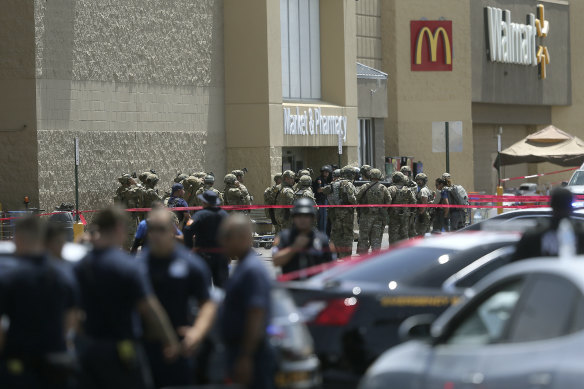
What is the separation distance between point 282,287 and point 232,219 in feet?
4.55

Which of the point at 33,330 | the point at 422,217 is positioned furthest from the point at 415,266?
the point at 422,217

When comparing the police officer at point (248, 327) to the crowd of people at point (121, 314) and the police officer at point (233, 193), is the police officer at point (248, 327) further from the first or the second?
the police officer at point (233, 193)

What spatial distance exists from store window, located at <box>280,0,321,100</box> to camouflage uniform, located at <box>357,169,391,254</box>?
1146 cm

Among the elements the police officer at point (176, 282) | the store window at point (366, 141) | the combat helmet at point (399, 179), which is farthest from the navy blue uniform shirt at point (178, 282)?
the store window at point (366, 141)

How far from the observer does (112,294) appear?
7250 mm

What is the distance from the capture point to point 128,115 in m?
28.8

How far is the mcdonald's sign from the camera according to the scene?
44.1m

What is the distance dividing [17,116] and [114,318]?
19612 mm

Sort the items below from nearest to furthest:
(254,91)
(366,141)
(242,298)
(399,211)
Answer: (242,298)
(399,211)
(254,91)
(366,141)

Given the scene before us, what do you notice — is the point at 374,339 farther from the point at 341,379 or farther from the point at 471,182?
the point at 471,182

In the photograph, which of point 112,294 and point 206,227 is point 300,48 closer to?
point 206,227

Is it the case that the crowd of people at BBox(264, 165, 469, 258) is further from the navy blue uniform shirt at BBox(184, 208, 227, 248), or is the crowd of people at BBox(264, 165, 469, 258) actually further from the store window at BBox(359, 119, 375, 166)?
the store window at BBox(359, 119, 375, 166)

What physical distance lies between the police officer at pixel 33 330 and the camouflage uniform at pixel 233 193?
17.0 metres

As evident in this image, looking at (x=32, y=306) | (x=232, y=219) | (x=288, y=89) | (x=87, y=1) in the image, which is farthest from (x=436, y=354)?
(x=288, y=89)
